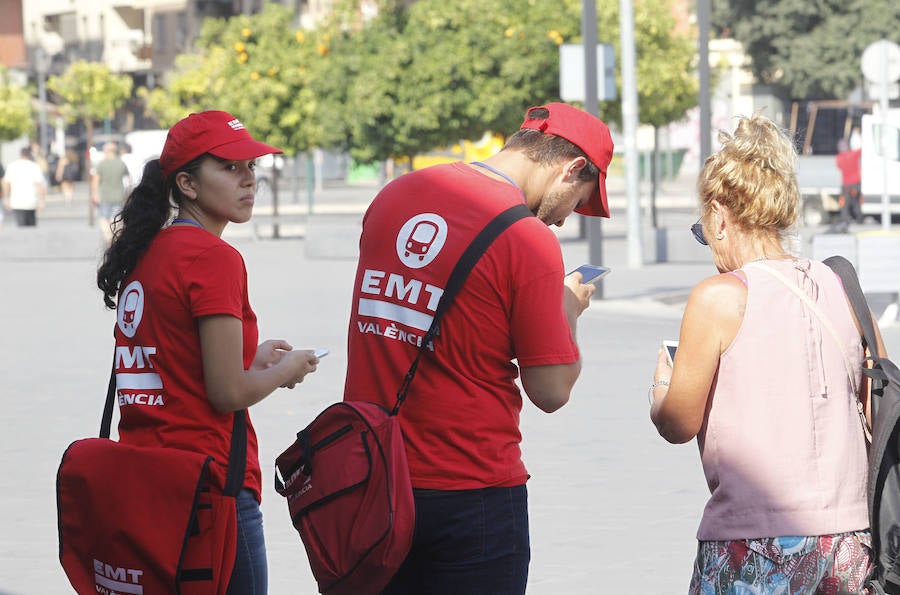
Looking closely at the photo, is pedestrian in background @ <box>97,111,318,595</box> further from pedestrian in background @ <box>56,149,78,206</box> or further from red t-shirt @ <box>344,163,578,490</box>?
pedestrian in background @ <box>56,149,78,206</box>

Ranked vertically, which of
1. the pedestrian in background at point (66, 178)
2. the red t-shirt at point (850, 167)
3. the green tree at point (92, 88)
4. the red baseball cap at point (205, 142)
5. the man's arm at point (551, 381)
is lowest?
the pedestrian in background at point (66, 178)

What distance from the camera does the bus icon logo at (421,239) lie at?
3318 mm

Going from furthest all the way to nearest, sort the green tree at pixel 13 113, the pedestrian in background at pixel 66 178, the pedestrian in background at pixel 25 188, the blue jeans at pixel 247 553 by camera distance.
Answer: the green tree at pixel 13 113
the pedestrian in background at pixel 66 178
the pedestrian in background at pixel 25 188
the blue jeans at pixel 247 553

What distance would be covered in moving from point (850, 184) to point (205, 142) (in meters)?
27.2

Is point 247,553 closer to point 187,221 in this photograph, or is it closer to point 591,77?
point 187,221

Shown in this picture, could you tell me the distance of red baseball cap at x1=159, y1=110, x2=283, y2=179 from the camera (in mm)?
3537

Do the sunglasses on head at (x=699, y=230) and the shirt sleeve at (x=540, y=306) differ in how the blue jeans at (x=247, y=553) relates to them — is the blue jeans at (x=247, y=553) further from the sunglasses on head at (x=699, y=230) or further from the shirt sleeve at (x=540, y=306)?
the sunglasses on head at (x=699, y=230)

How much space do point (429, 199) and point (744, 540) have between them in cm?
Answer: 94

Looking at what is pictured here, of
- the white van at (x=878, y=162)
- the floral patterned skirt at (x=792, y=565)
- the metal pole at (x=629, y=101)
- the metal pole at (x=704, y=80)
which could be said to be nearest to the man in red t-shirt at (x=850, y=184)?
the white van at (x=878, y=162)

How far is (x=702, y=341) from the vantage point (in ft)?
10.7

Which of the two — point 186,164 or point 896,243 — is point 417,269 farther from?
point 896,243

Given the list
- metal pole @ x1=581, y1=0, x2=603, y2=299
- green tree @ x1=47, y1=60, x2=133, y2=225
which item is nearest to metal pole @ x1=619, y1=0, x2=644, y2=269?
metal pole @ x1=581, y1=0, x2=603, y2=299

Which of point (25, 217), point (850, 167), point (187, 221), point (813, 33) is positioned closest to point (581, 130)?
point (187, 221)

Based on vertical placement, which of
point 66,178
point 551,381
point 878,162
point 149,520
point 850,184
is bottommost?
point 66,178
